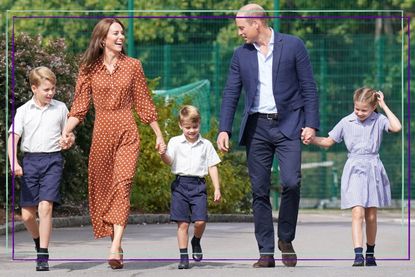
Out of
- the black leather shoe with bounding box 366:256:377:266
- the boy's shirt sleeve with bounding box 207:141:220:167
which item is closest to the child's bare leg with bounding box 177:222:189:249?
the boy's shirt sleeve with bounding box 207:141:220:167

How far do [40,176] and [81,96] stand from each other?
2.13 ft

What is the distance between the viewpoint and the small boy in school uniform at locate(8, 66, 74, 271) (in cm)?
1102

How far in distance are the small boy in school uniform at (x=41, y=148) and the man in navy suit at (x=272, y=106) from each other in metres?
1.20

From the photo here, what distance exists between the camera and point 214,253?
43.6 ft

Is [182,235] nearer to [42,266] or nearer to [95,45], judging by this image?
[42,266]

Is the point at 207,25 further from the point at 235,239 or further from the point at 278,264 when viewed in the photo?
the point at 278,264

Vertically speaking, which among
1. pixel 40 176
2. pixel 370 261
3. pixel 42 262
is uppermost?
pixel 40 176

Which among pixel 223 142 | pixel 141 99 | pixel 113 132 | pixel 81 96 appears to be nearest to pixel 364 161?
pixel 223 142

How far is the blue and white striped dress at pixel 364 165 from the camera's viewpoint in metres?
11.5

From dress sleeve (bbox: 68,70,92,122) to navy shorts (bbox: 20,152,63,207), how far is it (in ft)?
1.09

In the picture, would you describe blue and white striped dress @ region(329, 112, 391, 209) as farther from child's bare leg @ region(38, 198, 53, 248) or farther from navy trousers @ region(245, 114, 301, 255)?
child's bare leg @ region(38, 198, 53, 248)

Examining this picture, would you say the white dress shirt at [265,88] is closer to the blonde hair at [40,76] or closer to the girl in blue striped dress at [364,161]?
the girl in blue striped dress at [364,161]

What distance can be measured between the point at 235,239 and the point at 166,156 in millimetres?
4021

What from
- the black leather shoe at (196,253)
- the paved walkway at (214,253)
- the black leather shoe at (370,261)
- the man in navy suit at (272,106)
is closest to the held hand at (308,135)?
the man in navy suit at (272,106)
